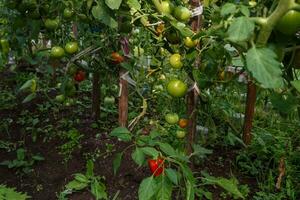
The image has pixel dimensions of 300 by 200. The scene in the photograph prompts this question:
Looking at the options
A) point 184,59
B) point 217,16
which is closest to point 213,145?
point 184,59

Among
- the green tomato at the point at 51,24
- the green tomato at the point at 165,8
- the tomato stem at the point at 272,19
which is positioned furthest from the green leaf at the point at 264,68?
the green tomato at the point at 51,24

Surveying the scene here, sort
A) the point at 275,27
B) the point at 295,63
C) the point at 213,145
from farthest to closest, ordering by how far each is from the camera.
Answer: the point at 213,145
the point at 295,63
the point at 275,27

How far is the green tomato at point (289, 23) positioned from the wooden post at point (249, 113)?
126 cm

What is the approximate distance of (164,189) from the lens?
1.23 metres

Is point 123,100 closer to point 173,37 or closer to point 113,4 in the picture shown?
point 173,37

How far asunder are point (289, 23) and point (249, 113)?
4.54 ft

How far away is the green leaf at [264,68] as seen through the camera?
73cm

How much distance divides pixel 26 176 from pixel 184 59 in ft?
3.84

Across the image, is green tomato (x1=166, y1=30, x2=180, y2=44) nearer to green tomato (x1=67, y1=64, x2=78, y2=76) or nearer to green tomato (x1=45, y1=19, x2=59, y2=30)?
green tomato (x1=45, y1=19, x2=59, y2=30)

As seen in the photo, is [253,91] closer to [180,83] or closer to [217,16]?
[180,83]

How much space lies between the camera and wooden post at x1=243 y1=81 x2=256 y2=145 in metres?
2.03

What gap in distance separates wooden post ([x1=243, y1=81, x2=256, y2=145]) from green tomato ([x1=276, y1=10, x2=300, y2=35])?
4.13 ft

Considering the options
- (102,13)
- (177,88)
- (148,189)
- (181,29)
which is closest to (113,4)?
(102,13)

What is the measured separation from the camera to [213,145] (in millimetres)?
2256
